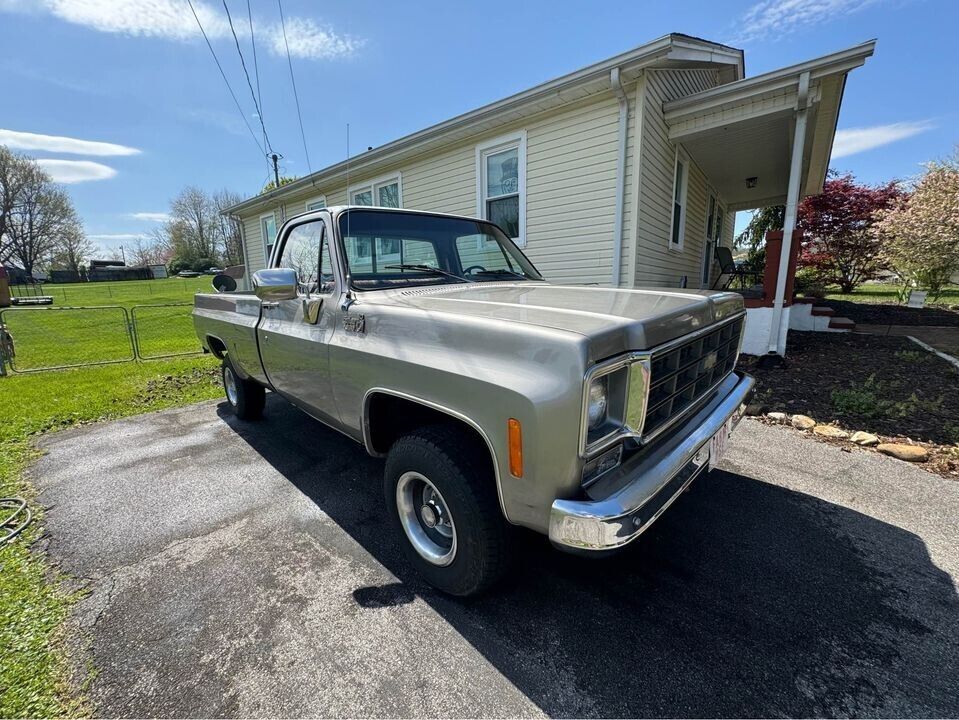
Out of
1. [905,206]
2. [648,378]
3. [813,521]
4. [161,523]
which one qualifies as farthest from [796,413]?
[905,206]

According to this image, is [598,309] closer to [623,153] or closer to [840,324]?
[623,153]

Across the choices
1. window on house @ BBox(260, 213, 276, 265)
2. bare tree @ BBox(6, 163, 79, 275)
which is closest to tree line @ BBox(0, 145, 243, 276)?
bare tree @ BBox(6, 163, 79, 275)

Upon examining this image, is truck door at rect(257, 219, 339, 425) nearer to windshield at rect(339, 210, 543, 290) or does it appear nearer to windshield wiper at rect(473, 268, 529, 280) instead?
windshield at rect(339, 210, 543, 290)

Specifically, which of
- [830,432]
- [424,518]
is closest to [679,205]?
[830,432]

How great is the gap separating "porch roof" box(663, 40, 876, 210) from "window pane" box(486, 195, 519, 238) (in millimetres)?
2744

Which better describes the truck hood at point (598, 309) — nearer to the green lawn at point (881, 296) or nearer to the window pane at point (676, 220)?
the window pane at point (676, 220)

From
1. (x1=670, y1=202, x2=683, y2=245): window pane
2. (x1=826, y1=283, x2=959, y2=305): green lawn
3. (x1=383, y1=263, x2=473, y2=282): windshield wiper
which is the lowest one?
(x1=826, y1=283, x2=959, y2=305): green lawn

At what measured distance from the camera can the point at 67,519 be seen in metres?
2.95

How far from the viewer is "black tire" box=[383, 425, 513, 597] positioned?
1896 millimetres

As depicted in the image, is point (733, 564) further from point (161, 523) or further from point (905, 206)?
point (905, 206)

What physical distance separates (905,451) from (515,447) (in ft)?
12.6

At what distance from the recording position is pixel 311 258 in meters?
3.12

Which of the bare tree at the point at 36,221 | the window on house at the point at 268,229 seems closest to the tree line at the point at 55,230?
the bare tree at the point at 36,221

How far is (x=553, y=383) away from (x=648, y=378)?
1.33ft
